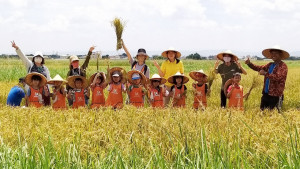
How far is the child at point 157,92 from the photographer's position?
7.11 meters

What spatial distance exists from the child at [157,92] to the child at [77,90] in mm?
1384

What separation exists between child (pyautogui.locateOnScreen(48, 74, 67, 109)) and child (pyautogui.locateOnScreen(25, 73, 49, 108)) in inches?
7.5

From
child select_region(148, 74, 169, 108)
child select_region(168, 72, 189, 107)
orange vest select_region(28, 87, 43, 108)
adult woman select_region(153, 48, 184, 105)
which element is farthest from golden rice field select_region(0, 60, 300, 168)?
adult woman select_region(153, 48, 184, 105)

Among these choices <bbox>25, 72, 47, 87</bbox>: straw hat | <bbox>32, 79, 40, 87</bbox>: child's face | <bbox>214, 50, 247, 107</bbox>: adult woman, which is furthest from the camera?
<bbox>214, 50, 247, 107</bbox>: adult woman

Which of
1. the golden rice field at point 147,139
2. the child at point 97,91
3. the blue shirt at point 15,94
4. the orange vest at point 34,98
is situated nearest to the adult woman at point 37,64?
the orange vest at point 34,98

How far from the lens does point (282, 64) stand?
6.64 metres

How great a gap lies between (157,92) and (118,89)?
2.69ft

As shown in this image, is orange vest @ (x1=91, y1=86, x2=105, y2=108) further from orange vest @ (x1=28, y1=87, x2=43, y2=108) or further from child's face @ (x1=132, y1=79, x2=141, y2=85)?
orange vest @ (x1=28, y1=87, x2=43, y2=108)

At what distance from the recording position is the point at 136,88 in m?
7.06

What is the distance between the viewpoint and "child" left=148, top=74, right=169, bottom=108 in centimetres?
711

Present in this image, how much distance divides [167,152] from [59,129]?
161 centimetres

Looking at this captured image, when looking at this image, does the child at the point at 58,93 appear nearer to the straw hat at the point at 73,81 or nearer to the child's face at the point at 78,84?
the straw hat at the point at 73,81

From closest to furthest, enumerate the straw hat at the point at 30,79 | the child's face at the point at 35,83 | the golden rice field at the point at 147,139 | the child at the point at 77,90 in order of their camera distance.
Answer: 1. the golden rice field at the point at 147,139
2. the straw hat at the point at 30,79
3. the child's face at the point at 35,83
4. the child at the point at 77,90

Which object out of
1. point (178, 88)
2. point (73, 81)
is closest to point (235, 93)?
point (178, 88)
